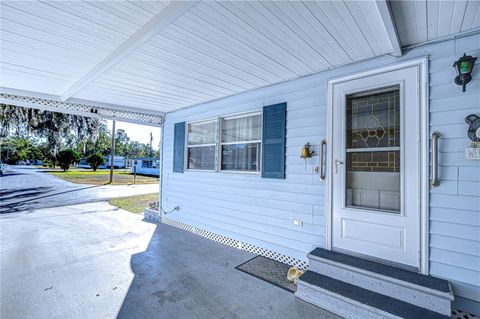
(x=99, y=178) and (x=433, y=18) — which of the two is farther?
(x=99, y=178)

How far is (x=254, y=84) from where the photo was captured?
3631 mm

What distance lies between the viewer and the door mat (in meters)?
2.78

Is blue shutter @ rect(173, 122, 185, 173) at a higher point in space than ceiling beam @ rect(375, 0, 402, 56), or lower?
lower

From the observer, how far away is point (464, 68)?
2072 mm

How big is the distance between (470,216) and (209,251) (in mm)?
3284

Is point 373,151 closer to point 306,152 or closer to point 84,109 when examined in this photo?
point 306,152

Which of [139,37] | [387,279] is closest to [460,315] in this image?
[387,279]

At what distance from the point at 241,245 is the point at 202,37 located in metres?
3.18

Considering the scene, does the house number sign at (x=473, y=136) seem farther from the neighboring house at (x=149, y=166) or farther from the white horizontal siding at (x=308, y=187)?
the neighboring house at (x=149, y=166)

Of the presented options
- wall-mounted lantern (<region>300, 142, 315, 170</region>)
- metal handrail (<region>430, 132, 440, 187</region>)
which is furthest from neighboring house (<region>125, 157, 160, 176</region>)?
metal handrail (<region>430, 132, 440, 187</region>)

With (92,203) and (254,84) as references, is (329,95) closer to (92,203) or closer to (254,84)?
(254,84)

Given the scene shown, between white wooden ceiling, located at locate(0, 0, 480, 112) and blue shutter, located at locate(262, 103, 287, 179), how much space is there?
1.53 ft

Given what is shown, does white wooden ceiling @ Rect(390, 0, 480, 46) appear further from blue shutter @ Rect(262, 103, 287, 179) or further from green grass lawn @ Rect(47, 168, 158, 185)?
green grass lawn @ Rect(47, 168, 158, 185)

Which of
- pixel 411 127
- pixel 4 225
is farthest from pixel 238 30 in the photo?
pixel 4 225
